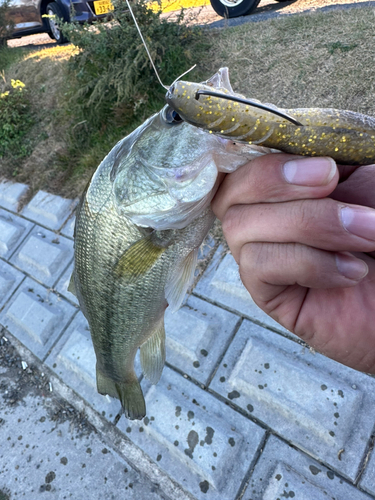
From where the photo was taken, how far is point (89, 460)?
2338 millimetres

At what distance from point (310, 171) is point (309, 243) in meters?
0.21

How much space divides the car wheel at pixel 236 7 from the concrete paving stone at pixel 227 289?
421 centimetres

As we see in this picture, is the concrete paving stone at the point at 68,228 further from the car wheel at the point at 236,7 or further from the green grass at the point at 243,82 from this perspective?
the car wheel at the point at 236,7

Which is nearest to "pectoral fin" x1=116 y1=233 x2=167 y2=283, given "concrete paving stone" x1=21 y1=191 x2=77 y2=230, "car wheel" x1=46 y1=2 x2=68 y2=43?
"concrete paving stone" x1=21 y1=191 x2=77 y2=230

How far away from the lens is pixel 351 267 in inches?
36.4

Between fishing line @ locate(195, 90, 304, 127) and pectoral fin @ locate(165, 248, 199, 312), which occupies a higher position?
fishing line @ locate(195, 90, 304, 127)

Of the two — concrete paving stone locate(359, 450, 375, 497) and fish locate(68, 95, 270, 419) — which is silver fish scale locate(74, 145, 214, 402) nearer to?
fish locate(68, 95, 270, 419)

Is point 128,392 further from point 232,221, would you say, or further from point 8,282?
point 8,282

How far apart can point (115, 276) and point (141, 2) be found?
368 centimetres

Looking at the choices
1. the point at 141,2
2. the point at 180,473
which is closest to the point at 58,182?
the point at 141,2

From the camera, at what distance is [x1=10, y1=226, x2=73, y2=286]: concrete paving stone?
3336 mm

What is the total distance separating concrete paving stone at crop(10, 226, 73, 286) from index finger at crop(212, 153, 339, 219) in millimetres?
2726

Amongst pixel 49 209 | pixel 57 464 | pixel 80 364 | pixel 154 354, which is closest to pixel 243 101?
pixel 154 354

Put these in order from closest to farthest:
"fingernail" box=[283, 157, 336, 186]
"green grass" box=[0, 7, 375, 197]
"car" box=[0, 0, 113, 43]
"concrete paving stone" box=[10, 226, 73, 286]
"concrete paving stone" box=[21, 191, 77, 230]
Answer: "fingernail" box=[283, 157, 336, 186] < "green grass" box=[0, 7, 375, 197] < "concrete paving stone" box=[10, 226, 73, 286] < "concrete paving stone" box=[21, 191, 77, 230] < "car" box=[0, 0, 113, 43]
